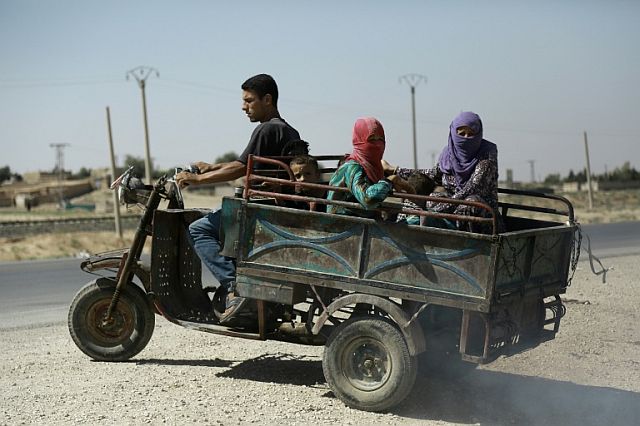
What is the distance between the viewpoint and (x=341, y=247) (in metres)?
6.14

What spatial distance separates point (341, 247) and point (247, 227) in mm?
766

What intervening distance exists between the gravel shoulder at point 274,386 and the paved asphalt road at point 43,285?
4.41 feet

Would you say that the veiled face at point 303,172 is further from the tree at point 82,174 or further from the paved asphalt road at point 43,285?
the tree at point 82,174

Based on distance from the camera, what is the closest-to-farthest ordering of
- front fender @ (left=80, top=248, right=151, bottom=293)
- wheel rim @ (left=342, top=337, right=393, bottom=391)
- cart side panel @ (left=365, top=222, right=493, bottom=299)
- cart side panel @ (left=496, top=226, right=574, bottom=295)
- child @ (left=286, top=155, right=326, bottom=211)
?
cart side panel @ (left=365, top=222, right=493, bottom=299) < cart side panel @ (left=496, top=226, right=574, bottom=295) < wheel rim @ (left=342, top=337, right=393, bottom=391) < child @ (left=286, top=155, right=326, bottom=211) < front fender @ (left=80, top=248, right=151, bottom=293)

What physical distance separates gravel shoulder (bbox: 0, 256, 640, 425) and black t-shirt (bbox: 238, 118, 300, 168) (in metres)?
1.82

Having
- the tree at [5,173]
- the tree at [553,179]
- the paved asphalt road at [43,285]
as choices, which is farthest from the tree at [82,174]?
the paved asphalt road at [43,285]

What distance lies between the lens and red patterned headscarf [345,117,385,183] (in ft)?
20.7

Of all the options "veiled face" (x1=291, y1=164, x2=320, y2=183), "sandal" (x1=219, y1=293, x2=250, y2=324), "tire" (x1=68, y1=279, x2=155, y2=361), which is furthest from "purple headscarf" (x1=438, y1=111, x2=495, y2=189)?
"tire" (x1=68, y1=279, x2=155, y2=361)

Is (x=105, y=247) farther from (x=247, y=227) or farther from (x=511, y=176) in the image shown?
(x=511, y=176)

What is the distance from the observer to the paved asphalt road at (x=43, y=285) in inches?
458

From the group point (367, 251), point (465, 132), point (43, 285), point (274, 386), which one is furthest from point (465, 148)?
point (43, 285)

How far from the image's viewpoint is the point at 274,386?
6.83 metres

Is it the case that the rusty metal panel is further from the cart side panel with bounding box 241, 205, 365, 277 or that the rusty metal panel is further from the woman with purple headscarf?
the woman with purple headscarf

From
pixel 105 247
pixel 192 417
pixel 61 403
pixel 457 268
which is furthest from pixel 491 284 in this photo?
pixel 105 247
